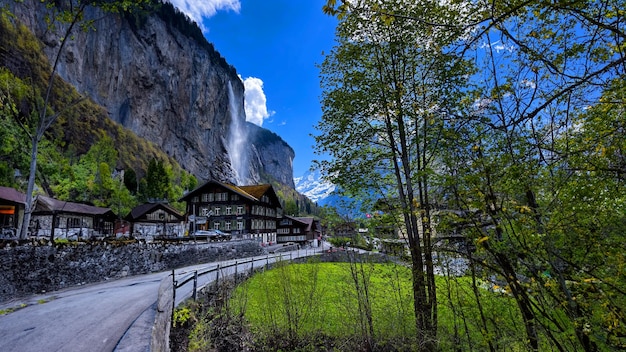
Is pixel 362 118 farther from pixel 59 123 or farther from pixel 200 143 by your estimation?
pixel 200 143

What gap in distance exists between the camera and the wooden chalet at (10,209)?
87.2 ft

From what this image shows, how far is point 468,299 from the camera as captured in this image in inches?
235

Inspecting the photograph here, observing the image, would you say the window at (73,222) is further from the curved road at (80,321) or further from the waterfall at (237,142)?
the waterfall at (237,142)

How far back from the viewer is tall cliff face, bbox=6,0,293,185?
83312 millimetres

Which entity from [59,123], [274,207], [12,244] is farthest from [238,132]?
[12,244]

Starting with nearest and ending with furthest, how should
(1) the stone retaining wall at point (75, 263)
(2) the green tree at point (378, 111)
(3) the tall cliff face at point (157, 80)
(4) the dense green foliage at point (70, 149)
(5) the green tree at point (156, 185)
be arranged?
(2) the green tree at point (378, 111) < (1) the stone retaining wall at point (75, 263) < (4) the dense green foliage at point (70, 149) < (5) the green tree at point (156, 185) < (3) the tall cliff face at point (157, 80)

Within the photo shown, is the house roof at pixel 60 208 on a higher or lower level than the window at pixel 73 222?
higher

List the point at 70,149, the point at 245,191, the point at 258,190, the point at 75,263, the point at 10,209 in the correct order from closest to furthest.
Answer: the point at 75,263 < the point at 10,209 < the point at 258,190 < the point at 245,191 < the point at 70,149

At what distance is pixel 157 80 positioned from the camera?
105000mm

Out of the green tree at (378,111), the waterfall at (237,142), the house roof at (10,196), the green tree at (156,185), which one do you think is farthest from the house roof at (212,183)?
the waterfall at (237,142)

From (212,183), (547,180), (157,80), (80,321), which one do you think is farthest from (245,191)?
(157,80)

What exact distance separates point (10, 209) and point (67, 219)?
10597mm

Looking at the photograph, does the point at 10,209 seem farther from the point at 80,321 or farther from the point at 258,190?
the point at 258,190

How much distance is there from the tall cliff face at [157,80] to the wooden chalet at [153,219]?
39.2 metres
